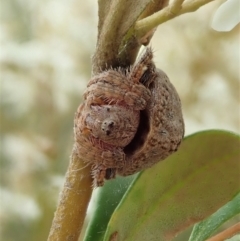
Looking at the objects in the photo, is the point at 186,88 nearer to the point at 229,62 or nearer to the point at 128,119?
the point at 229,62

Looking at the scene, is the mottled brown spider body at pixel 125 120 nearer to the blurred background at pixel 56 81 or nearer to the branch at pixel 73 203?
the branch at pixel 73 203

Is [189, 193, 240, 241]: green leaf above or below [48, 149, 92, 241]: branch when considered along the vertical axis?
below

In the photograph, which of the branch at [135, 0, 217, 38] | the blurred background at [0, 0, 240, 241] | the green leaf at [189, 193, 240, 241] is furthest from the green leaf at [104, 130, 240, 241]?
the blurred background at [0, 0, 240, 241]

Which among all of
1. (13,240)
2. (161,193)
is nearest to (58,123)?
(13,240)

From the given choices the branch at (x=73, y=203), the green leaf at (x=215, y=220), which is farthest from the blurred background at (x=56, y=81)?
the branch at (x=73, y=203)

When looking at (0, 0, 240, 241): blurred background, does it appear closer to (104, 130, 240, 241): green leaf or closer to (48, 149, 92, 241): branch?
(104, 130, 240, 241): green leaf

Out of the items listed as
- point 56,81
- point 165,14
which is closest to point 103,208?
point 165,14

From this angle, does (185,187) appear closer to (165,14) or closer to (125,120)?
(125,120)

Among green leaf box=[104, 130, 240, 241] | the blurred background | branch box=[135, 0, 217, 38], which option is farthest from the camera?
the blurred background
